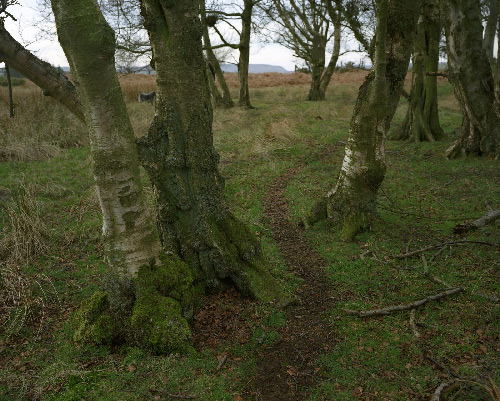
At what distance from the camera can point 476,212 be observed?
6555 millimetres

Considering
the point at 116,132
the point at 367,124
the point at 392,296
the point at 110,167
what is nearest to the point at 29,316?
the point at 110,167

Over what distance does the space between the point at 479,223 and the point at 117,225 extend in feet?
16.1

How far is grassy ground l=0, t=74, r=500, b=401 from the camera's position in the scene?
3113mm

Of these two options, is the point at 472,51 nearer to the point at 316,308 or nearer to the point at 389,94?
the point at 389,94

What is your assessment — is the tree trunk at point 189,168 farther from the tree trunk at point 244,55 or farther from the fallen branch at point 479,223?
the tree trunk at point 244,55

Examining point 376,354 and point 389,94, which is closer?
point 376,354

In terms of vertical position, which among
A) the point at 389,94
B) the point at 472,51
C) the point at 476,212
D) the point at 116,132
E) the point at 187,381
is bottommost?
the point at 187,381

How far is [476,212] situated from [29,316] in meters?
6.87

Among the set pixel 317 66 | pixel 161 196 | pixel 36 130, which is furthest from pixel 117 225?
pixel 317 66

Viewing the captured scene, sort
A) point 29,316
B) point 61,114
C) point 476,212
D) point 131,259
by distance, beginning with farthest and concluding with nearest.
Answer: point 61,114 → point 476,212 → point 29,316 → point 131,259

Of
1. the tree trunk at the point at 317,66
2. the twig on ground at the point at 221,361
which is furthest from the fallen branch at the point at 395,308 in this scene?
the tree trunk at the point at 317,66

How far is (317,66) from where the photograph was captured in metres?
22.1

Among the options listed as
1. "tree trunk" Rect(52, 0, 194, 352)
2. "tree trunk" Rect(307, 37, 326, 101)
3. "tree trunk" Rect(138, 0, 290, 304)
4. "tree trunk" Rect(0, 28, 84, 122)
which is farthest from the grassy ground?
"tree trunk" Rect(307, 37, 326, 101)

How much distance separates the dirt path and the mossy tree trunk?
964 mm
